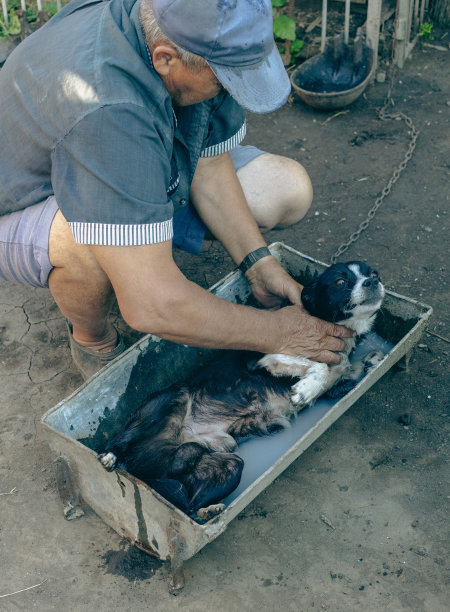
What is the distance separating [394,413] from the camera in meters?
3.32

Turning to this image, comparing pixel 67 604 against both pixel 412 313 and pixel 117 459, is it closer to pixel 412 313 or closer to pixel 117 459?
pixel 117 459

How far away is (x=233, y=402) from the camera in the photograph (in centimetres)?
316

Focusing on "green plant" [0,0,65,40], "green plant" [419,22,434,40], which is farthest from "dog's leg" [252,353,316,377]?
"green plant" [0,0,65,40]

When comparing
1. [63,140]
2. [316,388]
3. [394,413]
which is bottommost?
[394,413]

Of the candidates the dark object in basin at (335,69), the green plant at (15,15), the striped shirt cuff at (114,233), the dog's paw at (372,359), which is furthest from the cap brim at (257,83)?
the green plant at (15,15)

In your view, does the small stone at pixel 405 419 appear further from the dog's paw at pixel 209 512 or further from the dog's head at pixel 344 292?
the dog's paw at pixel 209 512

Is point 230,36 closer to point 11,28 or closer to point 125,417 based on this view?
point 125,417

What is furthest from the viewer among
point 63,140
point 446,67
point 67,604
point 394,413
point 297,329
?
point 446,67

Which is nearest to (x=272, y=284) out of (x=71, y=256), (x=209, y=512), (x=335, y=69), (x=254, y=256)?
(x=254, y=256)

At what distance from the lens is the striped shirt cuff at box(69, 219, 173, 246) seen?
2.45m

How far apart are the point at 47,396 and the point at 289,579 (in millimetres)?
1616

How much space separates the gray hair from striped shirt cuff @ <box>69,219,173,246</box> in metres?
0.61

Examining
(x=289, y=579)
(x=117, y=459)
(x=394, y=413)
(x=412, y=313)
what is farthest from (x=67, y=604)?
(x=412, y=313)

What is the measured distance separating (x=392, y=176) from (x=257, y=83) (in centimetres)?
268
